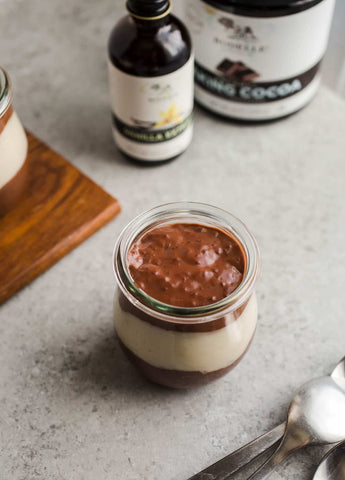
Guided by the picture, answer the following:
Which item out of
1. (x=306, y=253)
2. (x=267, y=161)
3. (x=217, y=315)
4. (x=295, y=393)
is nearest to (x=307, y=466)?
(x=295, y=393)

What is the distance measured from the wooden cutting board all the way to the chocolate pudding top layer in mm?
216

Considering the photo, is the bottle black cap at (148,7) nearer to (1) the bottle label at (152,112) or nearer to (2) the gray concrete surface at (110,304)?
(1) the bottle label at (152,112)

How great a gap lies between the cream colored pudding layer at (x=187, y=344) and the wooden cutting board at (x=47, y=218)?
21cm

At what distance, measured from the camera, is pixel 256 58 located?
1.01 m

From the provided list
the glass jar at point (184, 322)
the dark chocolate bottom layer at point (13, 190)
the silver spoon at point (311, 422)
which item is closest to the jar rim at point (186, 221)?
the glass jar at point (184, 322)

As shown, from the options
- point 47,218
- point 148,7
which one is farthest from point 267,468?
point 148,7

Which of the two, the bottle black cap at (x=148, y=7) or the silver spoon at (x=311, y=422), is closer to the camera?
the silver spoon at (x=311, y=422)

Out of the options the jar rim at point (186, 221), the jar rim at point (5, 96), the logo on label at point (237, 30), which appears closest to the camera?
the jar rim at point (186, 221)

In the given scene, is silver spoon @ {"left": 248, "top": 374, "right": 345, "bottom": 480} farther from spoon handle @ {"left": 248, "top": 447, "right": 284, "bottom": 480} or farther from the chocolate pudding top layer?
the chocolate pudding top layer

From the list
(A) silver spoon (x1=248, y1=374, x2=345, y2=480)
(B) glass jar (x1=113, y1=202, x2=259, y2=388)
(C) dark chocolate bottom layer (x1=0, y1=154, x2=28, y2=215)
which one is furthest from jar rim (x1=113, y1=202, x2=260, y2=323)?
(C) dark chocolate bottom layer (x1=0, y1=154, x2=28, y2=215)

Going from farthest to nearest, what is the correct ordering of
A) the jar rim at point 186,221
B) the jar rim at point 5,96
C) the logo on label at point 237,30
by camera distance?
the logo on label at point 237,30 → the jar rim at point 5,96 → the jar rim at point 186,221

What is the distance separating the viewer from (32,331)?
34.1 inches

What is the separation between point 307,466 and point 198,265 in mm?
268

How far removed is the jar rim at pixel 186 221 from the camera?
0.68m
